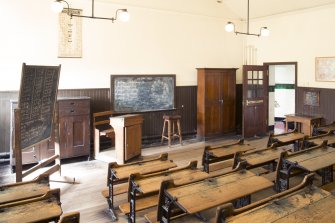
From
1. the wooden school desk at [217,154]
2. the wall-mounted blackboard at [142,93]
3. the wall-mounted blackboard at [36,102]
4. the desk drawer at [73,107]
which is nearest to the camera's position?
the wall-mounted blackboard at [36,102]

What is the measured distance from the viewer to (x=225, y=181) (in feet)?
9.48

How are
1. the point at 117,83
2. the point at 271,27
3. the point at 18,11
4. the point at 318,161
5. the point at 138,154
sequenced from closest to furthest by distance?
the point at 318,161, the point at 18,11, the point at 138,154, the point at 117,83, the point at 271,27

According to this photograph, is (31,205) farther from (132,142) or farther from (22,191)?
(132,142)

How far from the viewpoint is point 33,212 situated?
217 cm

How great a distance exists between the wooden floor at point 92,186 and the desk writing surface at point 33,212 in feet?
4.40

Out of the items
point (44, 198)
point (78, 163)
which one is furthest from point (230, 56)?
point (44, 198)

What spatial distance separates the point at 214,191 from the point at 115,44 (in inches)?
189

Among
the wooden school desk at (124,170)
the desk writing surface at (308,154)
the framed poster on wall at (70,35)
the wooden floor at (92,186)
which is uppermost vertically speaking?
the framed poster on wall at (70,35)

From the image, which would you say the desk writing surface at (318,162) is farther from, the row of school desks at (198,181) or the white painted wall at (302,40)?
the white painted wall at (302,40)

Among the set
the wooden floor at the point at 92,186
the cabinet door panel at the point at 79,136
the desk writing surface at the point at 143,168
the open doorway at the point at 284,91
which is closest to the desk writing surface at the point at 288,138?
the wooden floor at the point at 92,186

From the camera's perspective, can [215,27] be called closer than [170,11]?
No

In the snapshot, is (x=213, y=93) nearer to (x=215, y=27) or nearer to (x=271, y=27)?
(x=215, y=27)

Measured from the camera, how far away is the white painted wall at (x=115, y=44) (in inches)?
221

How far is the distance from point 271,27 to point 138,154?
5.03 metres
